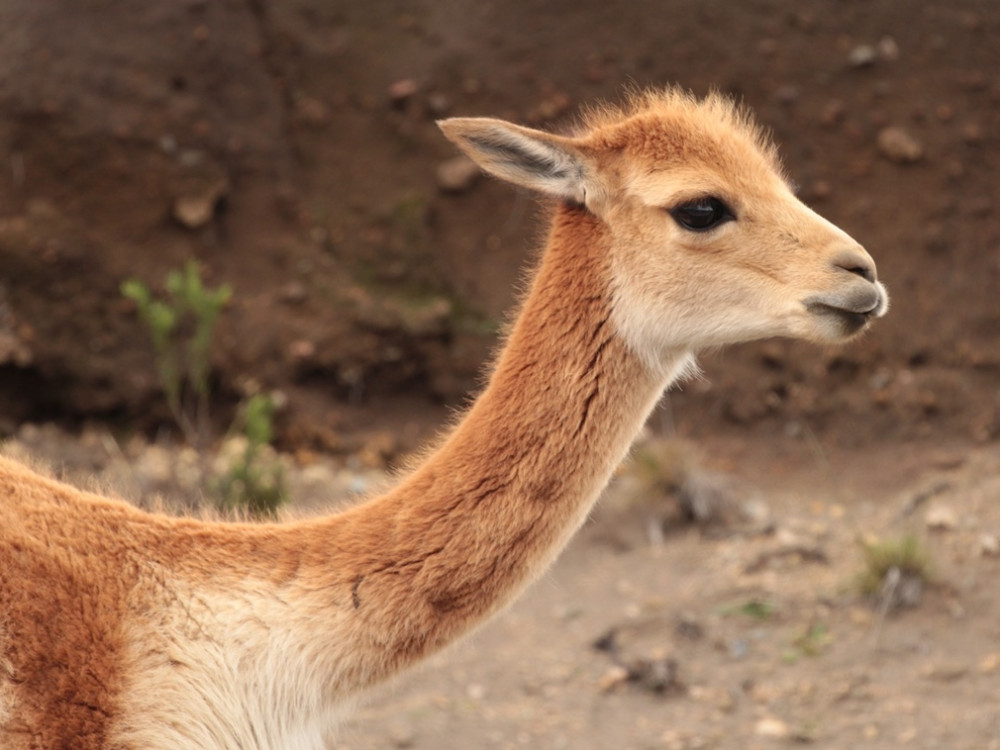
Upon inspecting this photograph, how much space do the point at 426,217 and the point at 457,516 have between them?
503 cm

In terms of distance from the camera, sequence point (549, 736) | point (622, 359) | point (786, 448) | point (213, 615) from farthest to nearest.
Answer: point (786, 448), point (549, 736), point (622, 359), point (213, 615)

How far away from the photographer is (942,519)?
6637 millimetres

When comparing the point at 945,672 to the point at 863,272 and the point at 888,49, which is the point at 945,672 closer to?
the point at 863,272

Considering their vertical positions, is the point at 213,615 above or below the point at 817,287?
below

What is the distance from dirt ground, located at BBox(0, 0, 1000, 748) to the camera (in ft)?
24.5

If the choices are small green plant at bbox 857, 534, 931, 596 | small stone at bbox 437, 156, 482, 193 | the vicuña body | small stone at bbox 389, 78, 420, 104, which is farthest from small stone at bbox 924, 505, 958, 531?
small stone at bbox 389, 78, 420, 104

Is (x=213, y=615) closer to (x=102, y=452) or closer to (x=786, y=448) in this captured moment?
(x=102, y=452)

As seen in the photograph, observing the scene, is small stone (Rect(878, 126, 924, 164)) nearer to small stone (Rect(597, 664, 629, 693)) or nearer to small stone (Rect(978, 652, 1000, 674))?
small stone (Rect(978, 652, 1000, 674))

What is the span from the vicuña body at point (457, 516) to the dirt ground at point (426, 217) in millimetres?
3434

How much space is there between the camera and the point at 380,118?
26.9 feet

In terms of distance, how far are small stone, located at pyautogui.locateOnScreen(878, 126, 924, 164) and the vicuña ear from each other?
515cm

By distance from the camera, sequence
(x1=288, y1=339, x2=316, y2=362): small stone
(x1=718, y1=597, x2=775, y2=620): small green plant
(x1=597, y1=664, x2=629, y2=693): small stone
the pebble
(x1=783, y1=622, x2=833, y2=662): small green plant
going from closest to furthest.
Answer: (x1=597, y1=664, x2=629, y2=693): small stone → (x1=783, y1=622, x2=833, y2=662): small green plant → (x1=718, y1=597, x2=775, y2=620): small green plant → the pebble → (x1=288, y1=339, x2=316, y2=362): small stone

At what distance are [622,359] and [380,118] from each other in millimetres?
5054

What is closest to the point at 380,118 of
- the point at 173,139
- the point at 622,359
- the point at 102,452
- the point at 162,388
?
the point at 173,139
